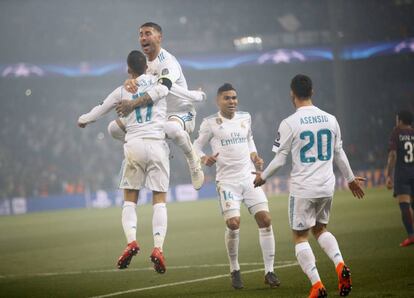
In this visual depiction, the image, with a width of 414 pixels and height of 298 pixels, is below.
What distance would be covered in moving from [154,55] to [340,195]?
22.2 metres

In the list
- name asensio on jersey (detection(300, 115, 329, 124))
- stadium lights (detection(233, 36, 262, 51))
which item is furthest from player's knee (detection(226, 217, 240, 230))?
stadium lights (detection(233, 36, 262, 51))

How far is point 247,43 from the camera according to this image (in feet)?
146

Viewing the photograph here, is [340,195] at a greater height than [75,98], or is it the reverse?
[75,98]

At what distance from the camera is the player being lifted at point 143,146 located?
412 inches

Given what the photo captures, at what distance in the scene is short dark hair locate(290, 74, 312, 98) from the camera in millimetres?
9070

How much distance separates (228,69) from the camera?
4634cm

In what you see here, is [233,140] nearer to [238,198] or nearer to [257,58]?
[238,198]

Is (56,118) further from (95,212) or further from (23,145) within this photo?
(95,212)

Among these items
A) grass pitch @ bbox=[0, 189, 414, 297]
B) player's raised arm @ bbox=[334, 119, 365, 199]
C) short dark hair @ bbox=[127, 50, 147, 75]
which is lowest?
grass pitch @ bbox=[0, 189, 414, 297]

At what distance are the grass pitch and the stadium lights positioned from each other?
61.4 feet

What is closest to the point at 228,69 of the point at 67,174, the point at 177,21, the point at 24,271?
the point at 177,21

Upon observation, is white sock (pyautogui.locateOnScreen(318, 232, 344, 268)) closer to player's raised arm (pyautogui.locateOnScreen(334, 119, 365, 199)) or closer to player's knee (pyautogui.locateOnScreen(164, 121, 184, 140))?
player's raised arm (pyautogui.locateOnScreen(334, 119, 365, 199))

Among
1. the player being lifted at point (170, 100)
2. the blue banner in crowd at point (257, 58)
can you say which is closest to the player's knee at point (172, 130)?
the player being lifted at point (170, 100)

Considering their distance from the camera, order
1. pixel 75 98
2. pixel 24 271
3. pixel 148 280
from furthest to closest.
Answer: pixel 75 98 < pixel 24 271 < pixel 148 280
